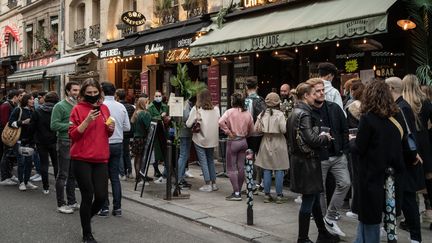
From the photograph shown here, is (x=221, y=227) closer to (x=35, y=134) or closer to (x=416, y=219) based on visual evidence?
(x=416, y=219)

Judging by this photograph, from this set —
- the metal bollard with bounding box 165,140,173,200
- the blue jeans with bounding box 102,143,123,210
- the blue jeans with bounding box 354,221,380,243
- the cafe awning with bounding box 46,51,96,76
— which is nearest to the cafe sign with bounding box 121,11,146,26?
the cafe awning with bounding box 46,51,96,76

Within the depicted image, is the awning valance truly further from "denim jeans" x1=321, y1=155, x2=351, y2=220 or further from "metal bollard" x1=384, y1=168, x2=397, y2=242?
"metal bollard" x1=384, y1=168, x2=397, y2=242

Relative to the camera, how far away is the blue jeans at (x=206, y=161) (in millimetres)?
9203

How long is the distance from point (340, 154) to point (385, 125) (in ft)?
5.08

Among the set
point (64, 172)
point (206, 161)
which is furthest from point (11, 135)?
point (206, 161)

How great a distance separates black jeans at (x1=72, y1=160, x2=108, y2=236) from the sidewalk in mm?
1718

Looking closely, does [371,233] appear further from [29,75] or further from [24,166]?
[29,75]

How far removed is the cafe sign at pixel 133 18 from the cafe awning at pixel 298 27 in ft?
15.4

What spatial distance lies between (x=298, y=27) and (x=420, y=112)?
4.28m

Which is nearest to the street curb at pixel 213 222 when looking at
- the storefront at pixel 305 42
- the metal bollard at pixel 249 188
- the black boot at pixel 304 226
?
the metal bollard at pixel 249 188

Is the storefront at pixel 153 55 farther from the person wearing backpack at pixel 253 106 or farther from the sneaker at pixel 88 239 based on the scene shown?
the sneaker at pixel 88 239

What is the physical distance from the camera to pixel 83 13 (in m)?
23.6

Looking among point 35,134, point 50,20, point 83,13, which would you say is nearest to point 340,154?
point 35,134

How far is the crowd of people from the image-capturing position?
15.5 feet
